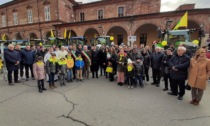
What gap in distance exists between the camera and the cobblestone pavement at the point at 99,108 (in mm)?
3336

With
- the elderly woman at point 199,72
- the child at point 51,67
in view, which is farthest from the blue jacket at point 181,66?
the child at point 51,67

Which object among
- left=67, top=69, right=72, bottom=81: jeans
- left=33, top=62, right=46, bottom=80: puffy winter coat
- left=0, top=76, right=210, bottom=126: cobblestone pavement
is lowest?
left=0, top=76, right=210, bottom=126: cobblestone pavement

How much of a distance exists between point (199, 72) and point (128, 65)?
2678mm

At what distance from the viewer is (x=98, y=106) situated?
4152 mm

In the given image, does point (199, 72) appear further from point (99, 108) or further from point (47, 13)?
point (47, 13)

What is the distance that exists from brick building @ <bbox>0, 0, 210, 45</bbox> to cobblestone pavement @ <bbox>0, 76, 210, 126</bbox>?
14.7 m

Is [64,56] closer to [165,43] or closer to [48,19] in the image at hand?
[165,43]

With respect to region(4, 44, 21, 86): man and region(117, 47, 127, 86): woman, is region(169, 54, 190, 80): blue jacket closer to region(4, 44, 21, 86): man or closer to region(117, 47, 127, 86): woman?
region(117, 47, 127, 86): woman

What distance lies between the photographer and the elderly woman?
396 cm

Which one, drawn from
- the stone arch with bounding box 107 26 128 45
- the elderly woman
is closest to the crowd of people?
the elderly woman

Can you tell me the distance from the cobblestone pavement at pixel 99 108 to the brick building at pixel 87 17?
14748 mm

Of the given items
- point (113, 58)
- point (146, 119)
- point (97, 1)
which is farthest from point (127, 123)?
point (97, 1)

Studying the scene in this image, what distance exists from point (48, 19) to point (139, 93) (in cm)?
2623

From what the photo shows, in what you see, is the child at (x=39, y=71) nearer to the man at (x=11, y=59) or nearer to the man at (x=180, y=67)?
the man at (x=11, y=59)
